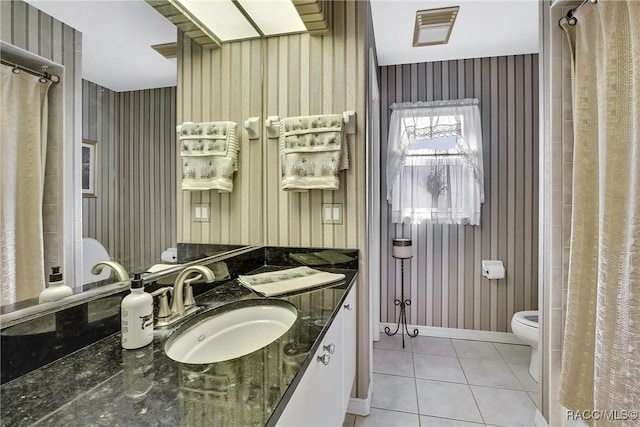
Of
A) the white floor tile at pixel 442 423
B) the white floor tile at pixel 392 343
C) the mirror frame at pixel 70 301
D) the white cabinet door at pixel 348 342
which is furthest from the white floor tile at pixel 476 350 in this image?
the mirror frame at pixel 70 301

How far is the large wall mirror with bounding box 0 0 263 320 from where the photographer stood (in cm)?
73

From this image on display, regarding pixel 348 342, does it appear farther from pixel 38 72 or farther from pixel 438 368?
pixel 38 72

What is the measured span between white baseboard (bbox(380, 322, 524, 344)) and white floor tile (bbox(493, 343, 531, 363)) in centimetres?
5

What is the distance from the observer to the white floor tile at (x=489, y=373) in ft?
7.04

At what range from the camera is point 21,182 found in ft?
2.19

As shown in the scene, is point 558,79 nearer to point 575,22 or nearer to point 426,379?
point 575,22

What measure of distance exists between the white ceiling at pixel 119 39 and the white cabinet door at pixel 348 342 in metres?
1.14

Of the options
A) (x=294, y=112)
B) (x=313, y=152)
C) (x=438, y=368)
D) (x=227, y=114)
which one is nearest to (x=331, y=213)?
(x=313, y=152)

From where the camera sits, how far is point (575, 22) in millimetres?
1461

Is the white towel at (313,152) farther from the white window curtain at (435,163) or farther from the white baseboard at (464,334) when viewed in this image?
the white baseboard at (464,334)

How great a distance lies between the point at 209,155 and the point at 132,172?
55 centimetres

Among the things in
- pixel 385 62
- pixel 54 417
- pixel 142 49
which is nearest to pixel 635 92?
pixel 142 49

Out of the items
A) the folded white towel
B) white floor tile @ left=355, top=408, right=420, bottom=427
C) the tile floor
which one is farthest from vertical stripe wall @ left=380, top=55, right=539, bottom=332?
the folded white towel

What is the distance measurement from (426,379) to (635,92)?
1967 mm
